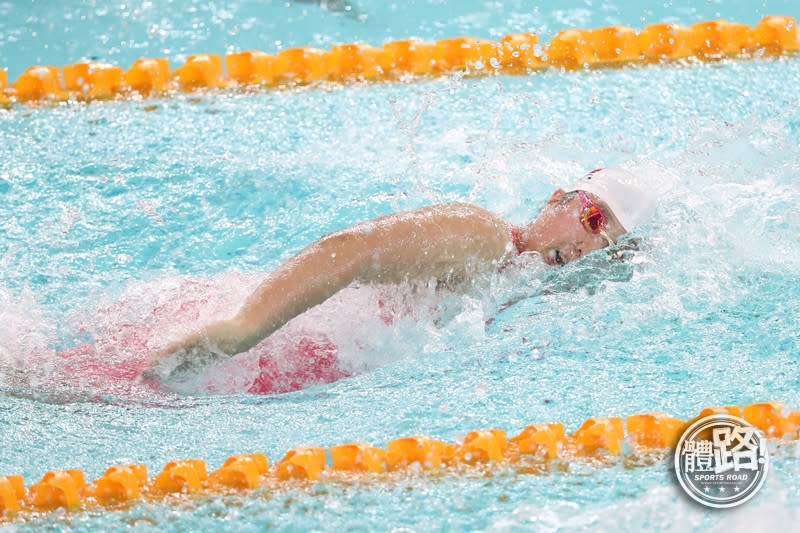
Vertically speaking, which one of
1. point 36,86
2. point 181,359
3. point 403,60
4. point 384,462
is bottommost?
point 384,462

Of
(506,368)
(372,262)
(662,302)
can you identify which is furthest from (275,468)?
(662,302)

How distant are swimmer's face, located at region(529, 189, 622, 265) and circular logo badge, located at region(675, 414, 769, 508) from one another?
A: 598mm

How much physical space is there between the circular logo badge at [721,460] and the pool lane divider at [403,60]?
2.33m

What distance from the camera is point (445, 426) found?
2227mm

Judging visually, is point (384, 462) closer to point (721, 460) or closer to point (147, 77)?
point (721, 460)

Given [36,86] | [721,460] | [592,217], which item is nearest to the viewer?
[721,460]

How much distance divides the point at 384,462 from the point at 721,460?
0.72 meters

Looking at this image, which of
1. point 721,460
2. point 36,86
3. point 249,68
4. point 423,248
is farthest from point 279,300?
point 36,86

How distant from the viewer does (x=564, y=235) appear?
2.56 m

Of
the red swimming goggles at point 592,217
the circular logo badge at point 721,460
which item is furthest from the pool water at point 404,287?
the red swimming goggles at point 592,217

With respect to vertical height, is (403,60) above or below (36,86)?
above

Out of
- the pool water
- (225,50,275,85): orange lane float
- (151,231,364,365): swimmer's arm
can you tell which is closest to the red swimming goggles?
the pool water

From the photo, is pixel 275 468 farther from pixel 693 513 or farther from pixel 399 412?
pixel 693 513

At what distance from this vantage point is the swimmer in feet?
6.89
